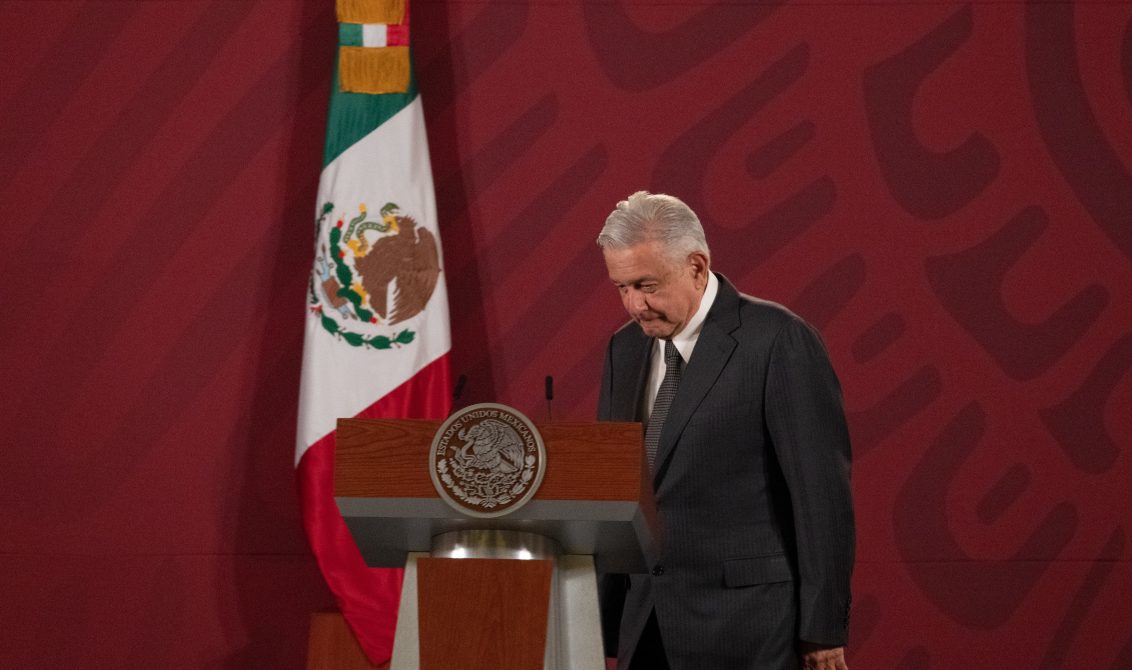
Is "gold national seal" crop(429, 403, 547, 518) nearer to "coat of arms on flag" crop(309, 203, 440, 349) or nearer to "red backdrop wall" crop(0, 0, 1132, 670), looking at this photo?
"coat of arms on flag" crop(309, 203, 440, 349)

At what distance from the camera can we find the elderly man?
2400 millimetres

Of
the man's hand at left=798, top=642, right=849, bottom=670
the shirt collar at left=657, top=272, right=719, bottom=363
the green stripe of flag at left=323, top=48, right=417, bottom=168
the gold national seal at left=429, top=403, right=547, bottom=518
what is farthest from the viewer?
the green stripe of flag at left=323, top=48, right=417, bottom=168

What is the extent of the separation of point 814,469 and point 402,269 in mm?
1753

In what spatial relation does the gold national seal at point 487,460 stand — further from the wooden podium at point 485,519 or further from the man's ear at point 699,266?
the man's ear at point 699,266

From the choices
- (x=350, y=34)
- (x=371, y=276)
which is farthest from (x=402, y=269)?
(x=350, y=34)

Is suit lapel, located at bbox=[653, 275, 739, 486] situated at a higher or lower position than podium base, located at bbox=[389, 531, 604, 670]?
higher

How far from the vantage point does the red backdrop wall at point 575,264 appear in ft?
13.0

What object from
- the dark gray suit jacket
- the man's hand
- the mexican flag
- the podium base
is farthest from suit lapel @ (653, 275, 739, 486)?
the mexican flag

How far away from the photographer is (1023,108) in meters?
4.14

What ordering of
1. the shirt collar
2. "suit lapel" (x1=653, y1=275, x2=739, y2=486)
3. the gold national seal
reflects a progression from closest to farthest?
the gold national seal → "suit lapel" (x1=653, y1=275, x2=739, y2=486) → the shirt collar

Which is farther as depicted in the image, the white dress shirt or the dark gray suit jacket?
the white dress shirt

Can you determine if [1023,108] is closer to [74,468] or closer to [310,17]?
[310,17]

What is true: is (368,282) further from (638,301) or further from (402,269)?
(638,301)

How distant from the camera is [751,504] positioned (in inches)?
98.4
